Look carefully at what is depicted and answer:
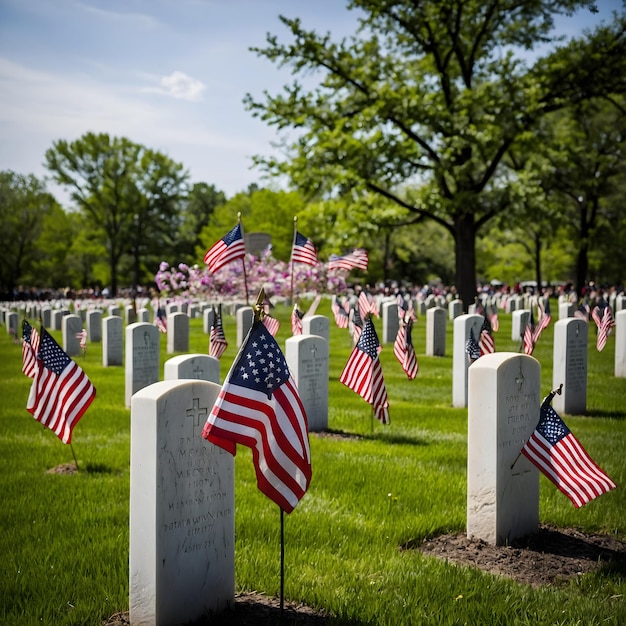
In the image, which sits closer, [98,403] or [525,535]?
[525,535]

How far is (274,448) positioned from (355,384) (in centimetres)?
473

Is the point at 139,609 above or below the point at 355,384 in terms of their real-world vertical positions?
below

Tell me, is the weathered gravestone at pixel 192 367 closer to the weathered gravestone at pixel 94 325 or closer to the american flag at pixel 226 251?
the american flag at pixel 226 251

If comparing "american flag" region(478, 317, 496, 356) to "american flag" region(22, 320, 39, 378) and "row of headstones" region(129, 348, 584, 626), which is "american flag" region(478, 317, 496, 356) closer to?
"american flag" region(22, 320, 39, 378)

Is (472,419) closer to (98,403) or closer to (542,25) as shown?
→ (98,403)

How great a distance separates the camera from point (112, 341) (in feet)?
57.6

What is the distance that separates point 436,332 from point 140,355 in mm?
9664

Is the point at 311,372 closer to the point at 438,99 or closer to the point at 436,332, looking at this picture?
the point at 436,332

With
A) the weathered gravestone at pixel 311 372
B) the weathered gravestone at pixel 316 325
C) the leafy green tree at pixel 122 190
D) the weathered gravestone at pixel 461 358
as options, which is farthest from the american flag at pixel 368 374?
the leafy green tree at pixel 122 190

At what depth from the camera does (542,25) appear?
93.4 feet

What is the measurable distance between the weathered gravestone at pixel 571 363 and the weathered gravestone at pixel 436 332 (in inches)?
313

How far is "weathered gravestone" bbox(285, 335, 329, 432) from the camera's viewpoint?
9.75 meters

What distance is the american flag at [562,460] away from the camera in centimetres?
550

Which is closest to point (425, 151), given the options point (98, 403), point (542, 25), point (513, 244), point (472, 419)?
point (542, 25)
